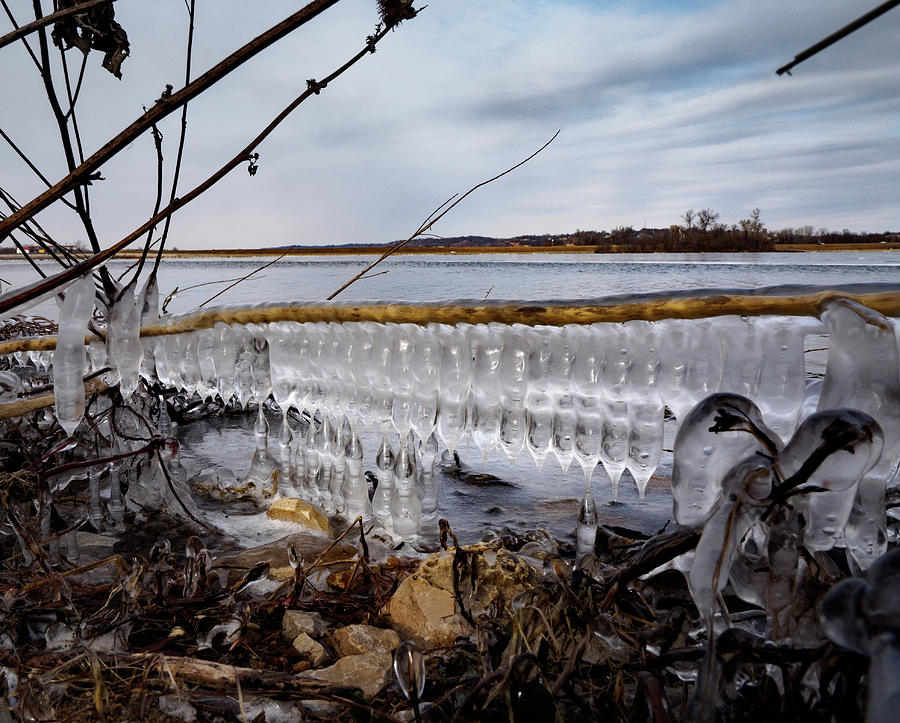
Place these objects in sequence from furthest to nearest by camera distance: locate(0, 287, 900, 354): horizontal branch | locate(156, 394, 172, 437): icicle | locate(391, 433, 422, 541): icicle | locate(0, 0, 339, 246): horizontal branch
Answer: locate(156, 394, 172, 437): icicle, locate(391, 433, 422, 541): icicle, locate(0, 287, 900, 354): horizontal branch, locate(0, 0, 339, 246): horizontal branch

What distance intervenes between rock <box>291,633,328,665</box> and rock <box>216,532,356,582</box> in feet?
1.03

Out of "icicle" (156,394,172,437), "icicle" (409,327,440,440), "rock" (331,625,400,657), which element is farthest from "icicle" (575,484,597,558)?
"icicle" (156,394,172,437)

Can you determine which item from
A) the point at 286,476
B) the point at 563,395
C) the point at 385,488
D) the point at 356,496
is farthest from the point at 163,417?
the point at 563,395

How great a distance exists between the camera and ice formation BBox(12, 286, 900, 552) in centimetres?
76

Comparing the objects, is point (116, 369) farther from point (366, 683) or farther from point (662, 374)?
point (662, 374)

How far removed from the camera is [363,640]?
117cm

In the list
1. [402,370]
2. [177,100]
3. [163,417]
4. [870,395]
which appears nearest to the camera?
[177,100]

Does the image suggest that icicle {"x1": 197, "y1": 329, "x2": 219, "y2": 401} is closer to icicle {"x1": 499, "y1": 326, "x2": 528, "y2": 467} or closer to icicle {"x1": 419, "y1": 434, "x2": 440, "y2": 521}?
icicle {"x1": 419, "y1": 434, "x2": 440, "y2": 521}

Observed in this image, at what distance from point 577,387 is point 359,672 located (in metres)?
0.70

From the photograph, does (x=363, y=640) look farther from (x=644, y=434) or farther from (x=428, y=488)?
(x=428, y=488)

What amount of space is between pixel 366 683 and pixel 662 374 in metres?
0.80

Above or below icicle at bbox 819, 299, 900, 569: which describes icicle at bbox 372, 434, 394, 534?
below

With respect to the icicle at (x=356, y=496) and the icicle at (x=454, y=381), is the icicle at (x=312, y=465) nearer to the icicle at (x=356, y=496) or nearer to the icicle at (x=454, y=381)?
the icicle at (x=356, y=496)

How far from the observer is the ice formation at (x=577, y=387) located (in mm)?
756
